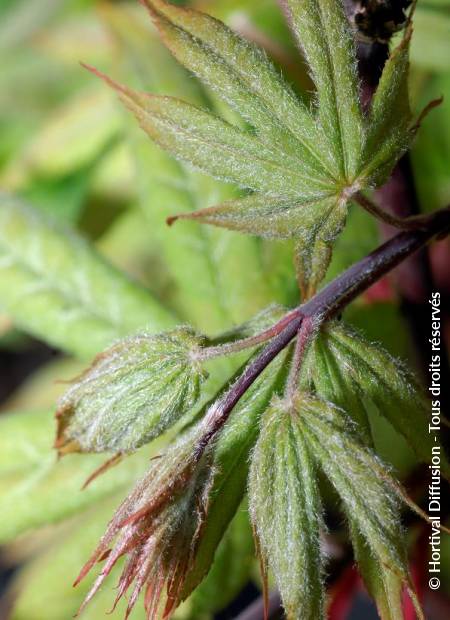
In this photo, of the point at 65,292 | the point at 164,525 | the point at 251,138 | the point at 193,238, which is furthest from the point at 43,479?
the point at 251,138

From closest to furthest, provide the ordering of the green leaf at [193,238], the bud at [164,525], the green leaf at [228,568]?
the bud at [164,525]
the green leaf at [228,568]
the green leaf at [193,238]

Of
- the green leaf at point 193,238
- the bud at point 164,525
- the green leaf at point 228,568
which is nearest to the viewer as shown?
the bud at point 164,525

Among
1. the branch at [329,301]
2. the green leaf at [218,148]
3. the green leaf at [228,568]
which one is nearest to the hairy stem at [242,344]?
the branch at [329,301]

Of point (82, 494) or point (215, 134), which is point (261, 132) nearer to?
point (215, 134)

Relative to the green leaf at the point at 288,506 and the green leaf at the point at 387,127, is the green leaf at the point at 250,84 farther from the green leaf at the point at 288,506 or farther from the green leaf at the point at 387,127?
the green leaf at the point at 288,506

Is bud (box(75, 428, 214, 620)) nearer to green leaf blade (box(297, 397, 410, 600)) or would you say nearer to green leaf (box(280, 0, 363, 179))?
green leaf blade (box(297, 397, 410, 600))

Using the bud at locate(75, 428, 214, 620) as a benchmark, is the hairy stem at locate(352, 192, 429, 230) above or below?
above

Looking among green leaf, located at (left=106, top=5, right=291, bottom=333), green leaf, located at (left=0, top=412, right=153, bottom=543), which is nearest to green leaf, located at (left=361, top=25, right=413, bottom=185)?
green leaf, located at (left=106, top=5, right=291, bottom=333)
